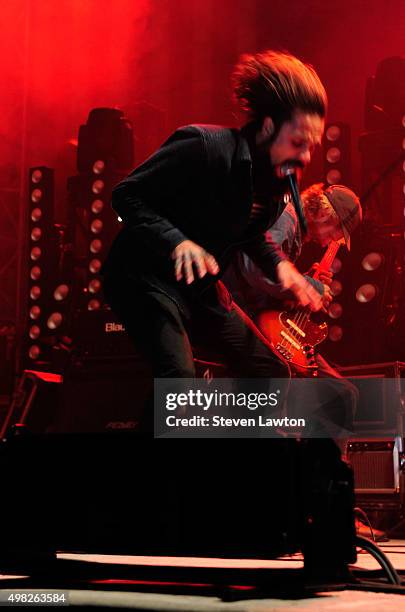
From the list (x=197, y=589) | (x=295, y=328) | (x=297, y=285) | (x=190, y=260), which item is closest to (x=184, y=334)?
(x=190, y=260)

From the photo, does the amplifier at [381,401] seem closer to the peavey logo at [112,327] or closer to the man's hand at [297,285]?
the peavey logo at [112,327]

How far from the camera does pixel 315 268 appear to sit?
4.99 metres

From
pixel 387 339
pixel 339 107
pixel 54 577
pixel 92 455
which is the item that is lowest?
pixel 54 577

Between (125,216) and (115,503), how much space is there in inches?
28.7

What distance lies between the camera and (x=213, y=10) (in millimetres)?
7066

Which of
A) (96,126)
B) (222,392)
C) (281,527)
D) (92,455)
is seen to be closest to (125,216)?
(92,455)

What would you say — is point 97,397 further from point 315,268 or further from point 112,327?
point 315,268

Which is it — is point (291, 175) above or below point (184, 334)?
above

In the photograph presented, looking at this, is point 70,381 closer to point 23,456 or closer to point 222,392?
point 222,392

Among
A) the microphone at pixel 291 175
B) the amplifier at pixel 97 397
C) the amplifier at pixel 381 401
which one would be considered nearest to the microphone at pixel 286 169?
the microphone at pixel 291 175

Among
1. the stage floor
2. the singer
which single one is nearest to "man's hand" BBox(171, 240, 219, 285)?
the singer

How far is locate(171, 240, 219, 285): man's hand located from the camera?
2.09m

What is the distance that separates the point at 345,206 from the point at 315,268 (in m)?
0.41

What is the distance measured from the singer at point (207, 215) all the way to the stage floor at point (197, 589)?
0.53 meters
